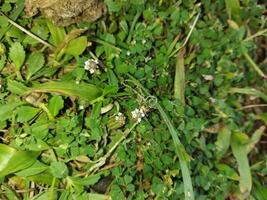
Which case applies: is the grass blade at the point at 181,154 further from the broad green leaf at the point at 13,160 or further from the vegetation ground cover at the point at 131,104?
the broad green leaf at the point at 13,160

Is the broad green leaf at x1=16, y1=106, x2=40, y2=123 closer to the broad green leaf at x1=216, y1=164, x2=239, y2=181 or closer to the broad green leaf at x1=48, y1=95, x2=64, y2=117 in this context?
the broad green leaf at x1=48, y1=95, x2=64, y2=117

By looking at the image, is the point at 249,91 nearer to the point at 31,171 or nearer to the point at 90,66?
the point at 90,66

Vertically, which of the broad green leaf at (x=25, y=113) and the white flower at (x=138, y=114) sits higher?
the broad green leaf at (x=25, y=113)

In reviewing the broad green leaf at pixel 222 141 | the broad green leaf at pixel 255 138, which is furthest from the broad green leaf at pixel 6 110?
the broad green leaf at pixel 255 138

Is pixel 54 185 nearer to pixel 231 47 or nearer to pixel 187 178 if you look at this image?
pixel 187 178

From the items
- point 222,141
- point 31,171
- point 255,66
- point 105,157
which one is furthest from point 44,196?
point 255,66

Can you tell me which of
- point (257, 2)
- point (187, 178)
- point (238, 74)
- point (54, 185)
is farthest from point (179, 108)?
point (257, 2)
